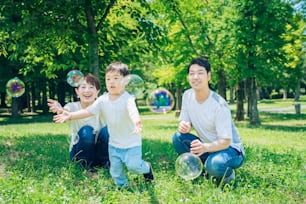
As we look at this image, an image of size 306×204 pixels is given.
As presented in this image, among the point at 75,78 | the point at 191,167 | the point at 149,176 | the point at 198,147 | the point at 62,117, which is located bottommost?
the point at 149,176

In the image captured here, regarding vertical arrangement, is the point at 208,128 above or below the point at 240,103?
below

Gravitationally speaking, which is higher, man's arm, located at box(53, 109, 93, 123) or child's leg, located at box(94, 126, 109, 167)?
man's arm, located at box(53, 109, 93, 123)

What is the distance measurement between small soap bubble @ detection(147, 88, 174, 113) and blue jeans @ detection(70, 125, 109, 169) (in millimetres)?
1636

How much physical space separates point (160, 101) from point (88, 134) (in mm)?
1955

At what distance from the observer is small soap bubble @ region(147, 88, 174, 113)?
270 inches

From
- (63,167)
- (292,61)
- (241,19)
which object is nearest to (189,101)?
(63,167)

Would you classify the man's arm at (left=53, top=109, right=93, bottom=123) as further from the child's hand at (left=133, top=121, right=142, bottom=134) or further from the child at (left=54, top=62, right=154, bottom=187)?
the child's hand at (left=133, top=121, right=142, bottom=134)

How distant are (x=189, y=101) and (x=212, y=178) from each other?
110 centimetres

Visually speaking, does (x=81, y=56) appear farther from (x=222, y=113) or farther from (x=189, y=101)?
(x=222, y=113)

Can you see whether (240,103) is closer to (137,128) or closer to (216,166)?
(216,166)

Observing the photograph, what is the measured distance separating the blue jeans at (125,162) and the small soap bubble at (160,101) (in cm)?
226

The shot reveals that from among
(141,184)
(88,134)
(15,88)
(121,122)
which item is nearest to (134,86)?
(121,122)

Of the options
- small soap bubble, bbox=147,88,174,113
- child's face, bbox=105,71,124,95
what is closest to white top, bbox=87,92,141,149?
child's face, bbox=105,71,124,95

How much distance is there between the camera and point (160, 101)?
6.89 metres
